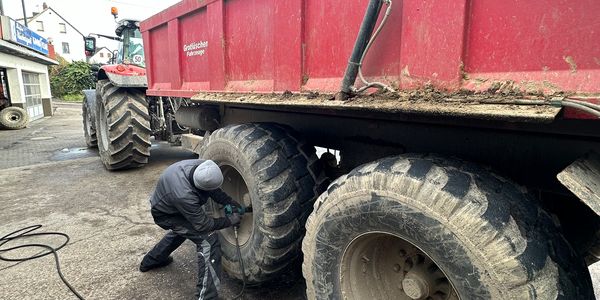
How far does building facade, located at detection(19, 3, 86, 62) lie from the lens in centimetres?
5009

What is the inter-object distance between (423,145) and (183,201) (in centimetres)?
177

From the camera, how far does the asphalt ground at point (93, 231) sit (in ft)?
10.2

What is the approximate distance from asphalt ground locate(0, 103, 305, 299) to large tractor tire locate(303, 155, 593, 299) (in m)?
1.21

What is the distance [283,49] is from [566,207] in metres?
1.89

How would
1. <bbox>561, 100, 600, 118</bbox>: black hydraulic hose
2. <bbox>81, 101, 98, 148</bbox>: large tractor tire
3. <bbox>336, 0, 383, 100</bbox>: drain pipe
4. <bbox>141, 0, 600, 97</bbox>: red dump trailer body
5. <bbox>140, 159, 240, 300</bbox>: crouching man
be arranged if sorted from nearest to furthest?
<bbox>561, 100, 600, 118</bbox>: black hydraulic hose < <bbox>141, 0, 600, 97</bbox>: red dump trailer body < <bbox>336, 0, 383, 100</bbox>: drain pipe < <bbox>140, 159, 240, 300</bbox>: crouching man < <bbox>81, 101, 98, 148</bbox>: large tractor tire

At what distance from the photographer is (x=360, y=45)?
70.1 inches

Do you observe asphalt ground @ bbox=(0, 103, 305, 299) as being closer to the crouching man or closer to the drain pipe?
the crouching man

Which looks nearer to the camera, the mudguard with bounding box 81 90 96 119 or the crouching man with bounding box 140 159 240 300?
the crouching man with bounding box 140 159 240 300

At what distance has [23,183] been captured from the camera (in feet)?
21.0

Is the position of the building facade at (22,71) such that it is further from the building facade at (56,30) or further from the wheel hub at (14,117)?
the building facade at (56,30)

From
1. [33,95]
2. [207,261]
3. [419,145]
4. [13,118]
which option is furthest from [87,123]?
[33,95]

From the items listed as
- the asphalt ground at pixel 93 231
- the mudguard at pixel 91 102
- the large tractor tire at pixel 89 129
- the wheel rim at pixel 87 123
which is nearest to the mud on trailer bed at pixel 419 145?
the asphalt ground at pixel 93 231

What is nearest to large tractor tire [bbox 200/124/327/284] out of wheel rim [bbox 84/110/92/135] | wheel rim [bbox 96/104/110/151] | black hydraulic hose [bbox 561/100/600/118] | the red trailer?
the red trailer

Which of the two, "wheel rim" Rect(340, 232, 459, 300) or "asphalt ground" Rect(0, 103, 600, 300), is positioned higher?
→ "wheel rim" Rect(340, 232, 459, 300)
